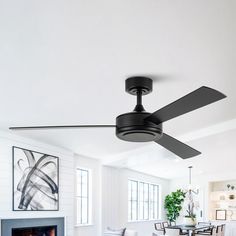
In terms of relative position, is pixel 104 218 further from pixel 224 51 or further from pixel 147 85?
pixel 224 51

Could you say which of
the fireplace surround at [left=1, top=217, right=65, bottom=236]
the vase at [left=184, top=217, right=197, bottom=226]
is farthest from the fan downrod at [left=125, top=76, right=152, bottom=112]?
the vase at [left=184, top=217, right=197, bottom=226]

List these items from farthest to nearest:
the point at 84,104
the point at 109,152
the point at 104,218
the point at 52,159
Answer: the point at 104,218, the point at 109,152, the point at 52,159, the point at 84,104

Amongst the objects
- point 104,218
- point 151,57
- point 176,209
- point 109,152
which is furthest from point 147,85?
point 176,209

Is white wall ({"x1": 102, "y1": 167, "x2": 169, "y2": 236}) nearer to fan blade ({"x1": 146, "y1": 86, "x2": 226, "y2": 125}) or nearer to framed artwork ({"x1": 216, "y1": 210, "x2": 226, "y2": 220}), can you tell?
framed artwork ({"x1": 216, "y1": 210, "x2": 226, "y2": 220})

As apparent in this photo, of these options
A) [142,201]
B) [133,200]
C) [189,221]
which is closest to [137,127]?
[189,221]

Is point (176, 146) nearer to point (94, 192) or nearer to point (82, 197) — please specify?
point (82, 197)

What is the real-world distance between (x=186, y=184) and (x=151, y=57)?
10.7m

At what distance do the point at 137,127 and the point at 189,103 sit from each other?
507 mm

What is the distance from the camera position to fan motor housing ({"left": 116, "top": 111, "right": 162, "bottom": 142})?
2875mm

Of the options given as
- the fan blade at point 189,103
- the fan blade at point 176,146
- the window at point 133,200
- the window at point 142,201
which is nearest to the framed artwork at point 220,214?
the window at point 142,201

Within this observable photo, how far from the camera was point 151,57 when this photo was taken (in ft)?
10.2

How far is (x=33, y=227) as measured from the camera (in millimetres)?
6203

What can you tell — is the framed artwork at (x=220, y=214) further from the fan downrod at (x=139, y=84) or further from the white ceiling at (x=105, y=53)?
the fan downrod at (x=139, y=84)

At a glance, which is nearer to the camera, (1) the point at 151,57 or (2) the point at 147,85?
(1) the point at 151,57
